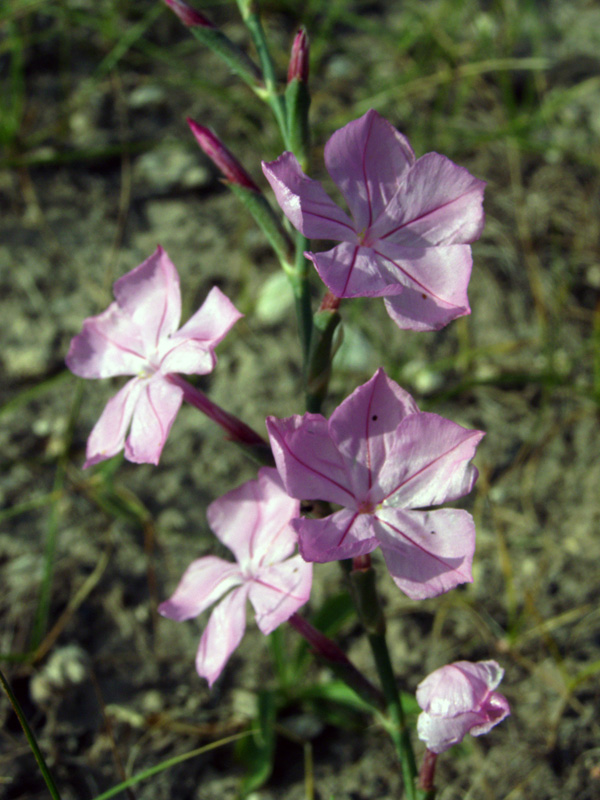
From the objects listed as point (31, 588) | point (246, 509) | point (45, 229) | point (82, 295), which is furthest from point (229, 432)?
point (45, 229)

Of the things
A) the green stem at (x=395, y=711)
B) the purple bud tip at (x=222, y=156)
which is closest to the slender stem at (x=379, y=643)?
the green stem at (x=395, y=711)

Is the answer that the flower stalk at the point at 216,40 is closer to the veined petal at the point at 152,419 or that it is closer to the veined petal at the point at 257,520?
the veined petal at the point at 152,419

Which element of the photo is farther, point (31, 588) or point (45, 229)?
point (45, 229)

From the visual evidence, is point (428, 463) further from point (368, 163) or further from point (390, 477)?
point (368, 163)

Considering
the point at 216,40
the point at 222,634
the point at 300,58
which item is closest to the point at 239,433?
the point at 222,634

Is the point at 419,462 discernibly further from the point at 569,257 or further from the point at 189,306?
the point at 569,257
